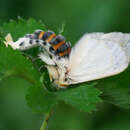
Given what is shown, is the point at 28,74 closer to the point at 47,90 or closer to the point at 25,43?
the point at 47,90

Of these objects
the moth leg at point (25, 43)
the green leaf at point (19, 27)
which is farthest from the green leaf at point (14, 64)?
the green leaf at point (19, 27)

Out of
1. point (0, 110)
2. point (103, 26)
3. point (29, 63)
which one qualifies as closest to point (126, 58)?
point (29, 63)

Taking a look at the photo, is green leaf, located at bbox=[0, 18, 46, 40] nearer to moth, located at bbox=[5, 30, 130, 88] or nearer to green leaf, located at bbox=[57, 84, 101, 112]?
moth, located at bbox=[5, 30, 130, 88]

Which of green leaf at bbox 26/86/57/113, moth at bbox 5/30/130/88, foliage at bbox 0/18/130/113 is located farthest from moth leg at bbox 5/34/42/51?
green leaf at bbox 26/86/57/113

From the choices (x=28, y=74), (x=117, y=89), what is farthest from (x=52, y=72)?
(x=117, y=89)

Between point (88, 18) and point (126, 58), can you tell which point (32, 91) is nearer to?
point (126, 58)

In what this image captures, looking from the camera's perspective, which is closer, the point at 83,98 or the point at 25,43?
the point at 83,98

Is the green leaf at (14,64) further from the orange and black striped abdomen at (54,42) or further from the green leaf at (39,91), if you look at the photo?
the orange and black striped abdomen at (54,42)
